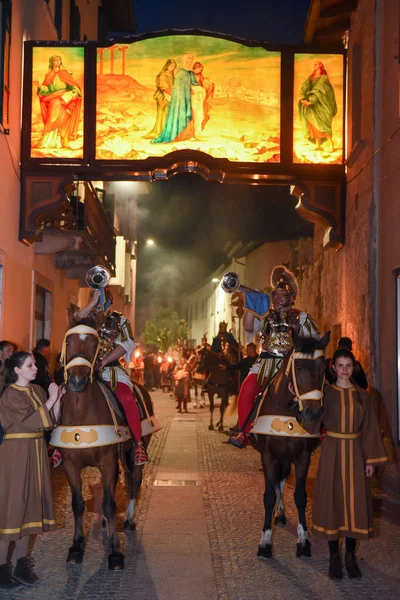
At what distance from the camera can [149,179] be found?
46.7 feet

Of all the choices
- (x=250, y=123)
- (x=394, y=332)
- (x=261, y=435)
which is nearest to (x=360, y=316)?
(x=394, y=332)

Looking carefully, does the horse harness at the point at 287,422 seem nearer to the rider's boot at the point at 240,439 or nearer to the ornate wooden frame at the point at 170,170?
the rider's boot at the point at 240,439

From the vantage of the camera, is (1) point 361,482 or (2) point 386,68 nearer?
(1) point 361,482

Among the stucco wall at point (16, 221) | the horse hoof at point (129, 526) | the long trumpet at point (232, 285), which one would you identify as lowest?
the horse hoof at point (129, 526)

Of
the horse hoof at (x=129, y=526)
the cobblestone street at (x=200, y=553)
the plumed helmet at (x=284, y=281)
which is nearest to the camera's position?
the cobblestone street at (x=200, y=553)

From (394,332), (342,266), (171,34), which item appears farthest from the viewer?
(342,266)

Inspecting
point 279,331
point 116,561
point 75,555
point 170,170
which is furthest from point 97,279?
point 170,170

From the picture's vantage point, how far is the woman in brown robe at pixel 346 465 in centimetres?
660

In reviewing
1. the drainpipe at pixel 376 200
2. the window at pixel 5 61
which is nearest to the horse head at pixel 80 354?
the drainpipe at pixel 376 200

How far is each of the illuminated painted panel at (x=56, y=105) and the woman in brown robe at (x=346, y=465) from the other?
8661 millimetres

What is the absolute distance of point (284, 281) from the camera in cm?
865

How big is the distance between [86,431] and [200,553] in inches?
67.7

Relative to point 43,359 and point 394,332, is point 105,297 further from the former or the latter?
point 394,332

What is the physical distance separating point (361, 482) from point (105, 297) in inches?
137
